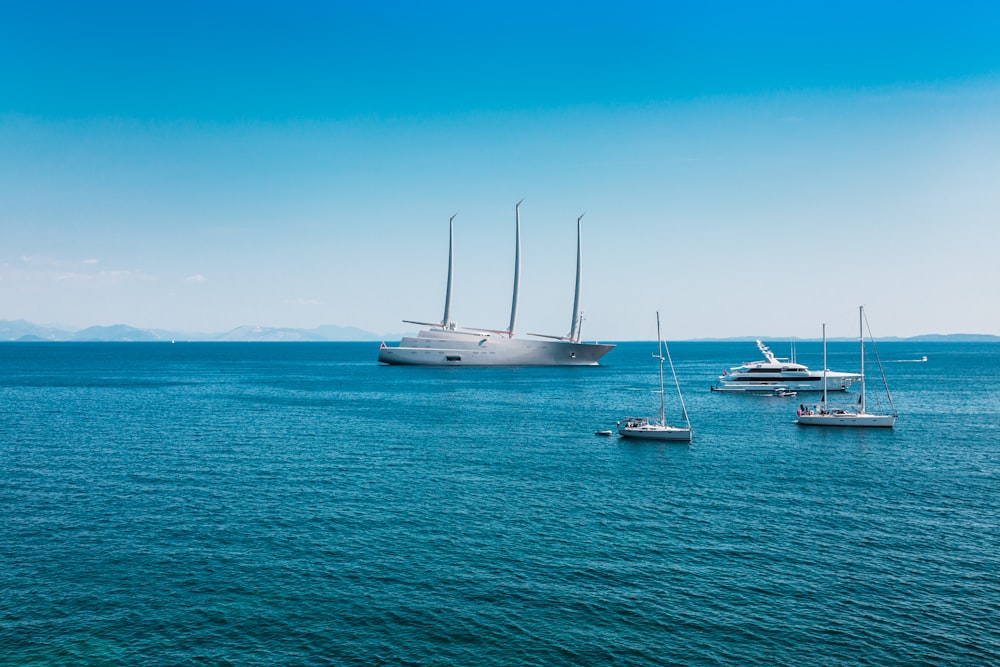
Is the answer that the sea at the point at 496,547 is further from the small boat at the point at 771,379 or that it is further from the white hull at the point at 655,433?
the small boat at the point at 771,379

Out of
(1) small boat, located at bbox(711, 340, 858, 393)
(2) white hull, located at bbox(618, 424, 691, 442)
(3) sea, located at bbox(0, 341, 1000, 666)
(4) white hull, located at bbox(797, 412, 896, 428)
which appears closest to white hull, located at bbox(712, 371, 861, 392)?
(1) small boat, located at bbox(711, 340, 858, 393)

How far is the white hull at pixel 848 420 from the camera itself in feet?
279

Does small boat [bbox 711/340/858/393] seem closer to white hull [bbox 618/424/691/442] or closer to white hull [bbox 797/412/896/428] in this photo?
white hull [bbox 797/412/896/428]

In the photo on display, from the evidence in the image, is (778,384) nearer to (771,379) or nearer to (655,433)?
(771,379)

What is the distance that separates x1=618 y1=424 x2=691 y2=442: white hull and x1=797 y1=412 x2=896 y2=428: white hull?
2343cm

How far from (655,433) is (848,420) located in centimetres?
2935

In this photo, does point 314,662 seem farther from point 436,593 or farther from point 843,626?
point 843,626

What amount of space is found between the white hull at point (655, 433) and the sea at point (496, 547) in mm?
1794

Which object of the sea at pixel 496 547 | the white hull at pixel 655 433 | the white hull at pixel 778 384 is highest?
the white hull at pixel 778 384

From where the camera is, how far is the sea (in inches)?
1164

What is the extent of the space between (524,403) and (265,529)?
237 ft

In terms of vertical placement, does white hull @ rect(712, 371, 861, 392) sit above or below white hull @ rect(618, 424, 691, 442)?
above

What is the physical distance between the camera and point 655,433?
76625 mm

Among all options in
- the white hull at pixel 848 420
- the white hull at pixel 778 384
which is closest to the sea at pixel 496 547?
the white hull at pixel 848 420
